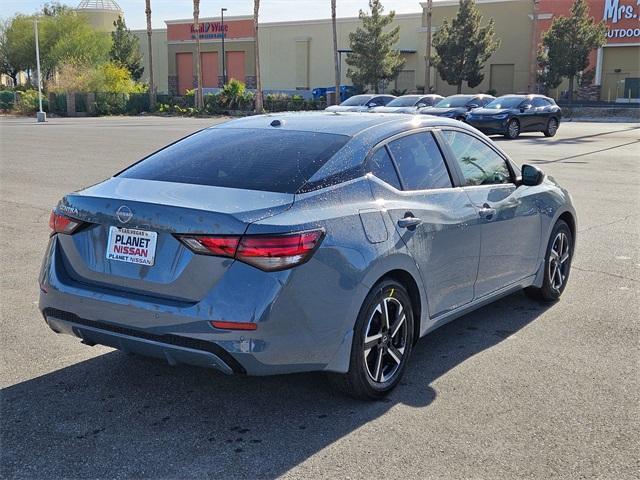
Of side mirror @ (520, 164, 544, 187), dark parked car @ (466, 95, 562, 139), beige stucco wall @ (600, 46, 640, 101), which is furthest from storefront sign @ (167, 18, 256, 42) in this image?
side mirror @ (520, 164, 544, 187)

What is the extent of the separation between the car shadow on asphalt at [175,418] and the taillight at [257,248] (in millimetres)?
922

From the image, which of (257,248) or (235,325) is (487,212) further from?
(235,325)

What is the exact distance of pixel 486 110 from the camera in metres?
26.8

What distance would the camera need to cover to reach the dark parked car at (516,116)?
26312 mm

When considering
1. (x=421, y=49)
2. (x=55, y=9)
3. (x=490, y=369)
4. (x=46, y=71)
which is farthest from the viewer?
(x=55, y=9)

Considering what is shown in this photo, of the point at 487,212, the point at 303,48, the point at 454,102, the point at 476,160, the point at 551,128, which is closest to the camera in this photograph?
the point at 487,212

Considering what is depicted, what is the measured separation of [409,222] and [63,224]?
6.50 ft

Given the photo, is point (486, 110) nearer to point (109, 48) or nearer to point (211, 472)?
point (211, 472)

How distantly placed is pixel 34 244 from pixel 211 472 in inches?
233

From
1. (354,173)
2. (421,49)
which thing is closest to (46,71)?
(421,49)

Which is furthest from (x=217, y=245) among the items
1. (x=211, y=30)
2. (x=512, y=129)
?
(x=211, y=30)

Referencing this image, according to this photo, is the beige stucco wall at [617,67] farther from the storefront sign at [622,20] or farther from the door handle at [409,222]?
the door handle at [409,222]

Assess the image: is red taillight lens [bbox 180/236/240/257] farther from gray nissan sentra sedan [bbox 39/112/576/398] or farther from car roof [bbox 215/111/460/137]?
car roof [bbox 215/111/460/137]

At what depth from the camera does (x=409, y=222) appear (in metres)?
4.44
